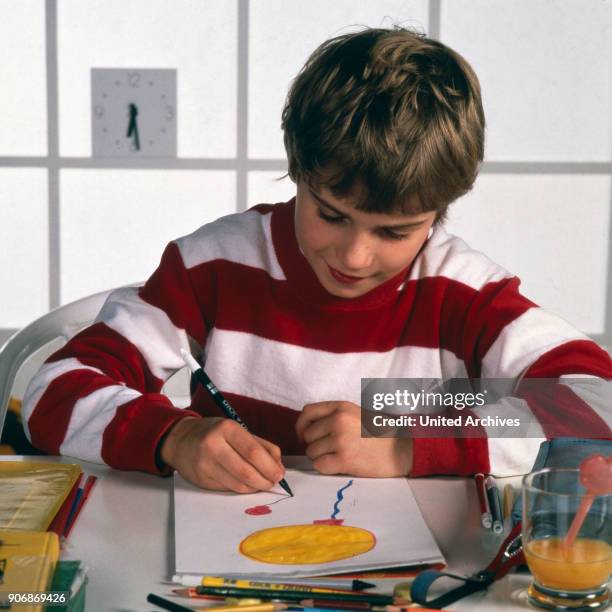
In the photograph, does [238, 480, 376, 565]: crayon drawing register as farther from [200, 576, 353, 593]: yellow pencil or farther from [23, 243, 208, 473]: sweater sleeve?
[23, 243, 208, 473]: sweater sleeve

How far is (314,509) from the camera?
0.87m

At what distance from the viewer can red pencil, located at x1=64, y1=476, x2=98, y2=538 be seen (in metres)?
0.83

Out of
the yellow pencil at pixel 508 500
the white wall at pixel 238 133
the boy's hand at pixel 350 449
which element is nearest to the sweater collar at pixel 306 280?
the boy's hand at pixel 350 449

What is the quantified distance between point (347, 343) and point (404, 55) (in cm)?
38

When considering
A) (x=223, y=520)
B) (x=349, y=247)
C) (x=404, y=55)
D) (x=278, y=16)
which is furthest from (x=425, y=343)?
(x=278, y=16)

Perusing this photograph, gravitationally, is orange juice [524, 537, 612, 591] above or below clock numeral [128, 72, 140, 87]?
below

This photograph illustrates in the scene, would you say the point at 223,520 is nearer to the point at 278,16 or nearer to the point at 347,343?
the point at 347,343

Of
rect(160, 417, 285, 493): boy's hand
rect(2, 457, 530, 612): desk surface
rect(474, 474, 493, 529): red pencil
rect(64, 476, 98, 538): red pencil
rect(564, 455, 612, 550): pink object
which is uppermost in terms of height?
rect(564, 455, 612, 550): pink object

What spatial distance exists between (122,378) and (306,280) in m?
0.27

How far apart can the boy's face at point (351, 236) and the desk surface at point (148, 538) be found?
256 millimetres

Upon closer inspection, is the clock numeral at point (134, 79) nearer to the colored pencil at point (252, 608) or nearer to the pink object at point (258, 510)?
the pink object at point (258, 510)

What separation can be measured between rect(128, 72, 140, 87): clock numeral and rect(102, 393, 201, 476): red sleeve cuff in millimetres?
1327

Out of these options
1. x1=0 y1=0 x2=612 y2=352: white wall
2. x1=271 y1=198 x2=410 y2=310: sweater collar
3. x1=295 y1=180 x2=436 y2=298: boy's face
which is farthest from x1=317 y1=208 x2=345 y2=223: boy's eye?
x1=0 y1=0 x2=612 y2=352: white wall

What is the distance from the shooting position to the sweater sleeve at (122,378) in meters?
1.00
